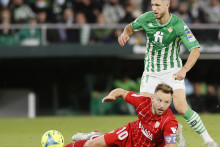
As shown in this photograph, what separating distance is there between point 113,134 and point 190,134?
3911 mm

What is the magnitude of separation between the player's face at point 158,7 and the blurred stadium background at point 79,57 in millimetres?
7366

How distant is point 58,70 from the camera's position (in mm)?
17172

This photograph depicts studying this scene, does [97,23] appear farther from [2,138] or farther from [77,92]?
[2,138]

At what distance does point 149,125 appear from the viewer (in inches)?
266

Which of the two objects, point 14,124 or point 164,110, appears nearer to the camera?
point 164,110

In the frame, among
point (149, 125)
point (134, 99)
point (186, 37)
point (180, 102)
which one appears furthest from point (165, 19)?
point (149, 125)

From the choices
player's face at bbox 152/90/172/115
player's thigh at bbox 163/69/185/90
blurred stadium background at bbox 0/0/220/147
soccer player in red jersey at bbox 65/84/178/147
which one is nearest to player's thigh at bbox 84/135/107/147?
soccer player in red jersey at bbox 65/84/178/147

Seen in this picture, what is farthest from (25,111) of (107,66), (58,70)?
(107,66)

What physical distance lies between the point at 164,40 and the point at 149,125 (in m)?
1.82

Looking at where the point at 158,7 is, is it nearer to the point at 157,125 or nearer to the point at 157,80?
the point at 157,80

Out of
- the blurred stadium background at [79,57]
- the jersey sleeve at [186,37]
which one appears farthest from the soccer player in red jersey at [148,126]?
the blurred stadium background at [79,57]

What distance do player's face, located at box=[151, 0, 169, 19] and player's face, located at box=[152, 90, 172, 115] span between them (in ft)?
5.87

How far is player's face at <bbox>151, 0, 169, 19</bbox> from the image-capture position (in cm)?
788

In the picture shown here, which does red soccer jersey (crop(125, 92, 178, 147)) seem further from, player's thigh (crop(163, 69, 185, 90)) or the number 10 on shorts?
player's thigh (crop(163, 69, 185, 90))
